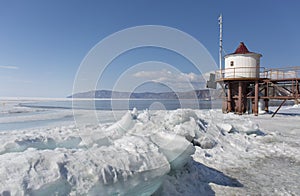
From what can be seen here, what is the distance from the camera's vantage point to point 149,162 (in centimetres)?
297

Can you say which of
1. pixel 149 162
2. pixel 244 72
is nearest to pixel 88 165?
pixel 149 162

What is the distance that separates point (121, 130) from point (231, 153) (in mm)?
3193

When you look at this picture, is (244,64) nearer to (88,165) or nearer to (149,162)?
(149,162)

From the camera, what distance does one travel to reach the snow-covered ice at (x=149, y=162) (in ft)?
7.27

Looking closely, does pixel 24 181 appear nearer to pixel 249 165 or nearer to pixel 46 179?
pixel 46 179

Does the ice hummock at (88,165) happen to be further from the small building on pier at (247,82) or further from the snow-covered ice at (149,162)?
the small building on pier at (247,82)

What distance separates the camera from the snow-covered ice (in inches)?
87.3

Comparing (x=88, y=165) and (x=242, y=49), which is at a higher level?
(x=242, y=49)

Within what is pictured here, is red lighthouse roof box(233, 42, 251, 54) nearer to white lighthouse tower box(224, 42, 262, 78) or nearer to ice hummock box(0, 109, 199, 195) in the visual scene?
white lighthouse tower box(224, 42, 262, 78)

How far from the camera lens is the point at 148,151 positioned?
10.4 feet

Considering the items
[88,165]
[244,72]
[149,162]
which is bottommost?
[149,162]

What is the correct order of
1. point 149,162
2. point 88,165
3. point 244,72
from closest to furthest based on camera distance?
point 88,165, point 149,162, point 244,72

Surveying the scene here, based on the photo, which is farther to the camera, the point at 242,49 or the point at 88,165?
the point at 242,49

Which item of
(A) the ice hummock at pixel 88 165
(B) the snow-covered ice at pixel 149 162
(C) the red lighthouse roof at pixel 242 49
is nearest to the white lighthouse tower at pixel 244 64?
(C) the red lighthouse roof at pixel 242 49
